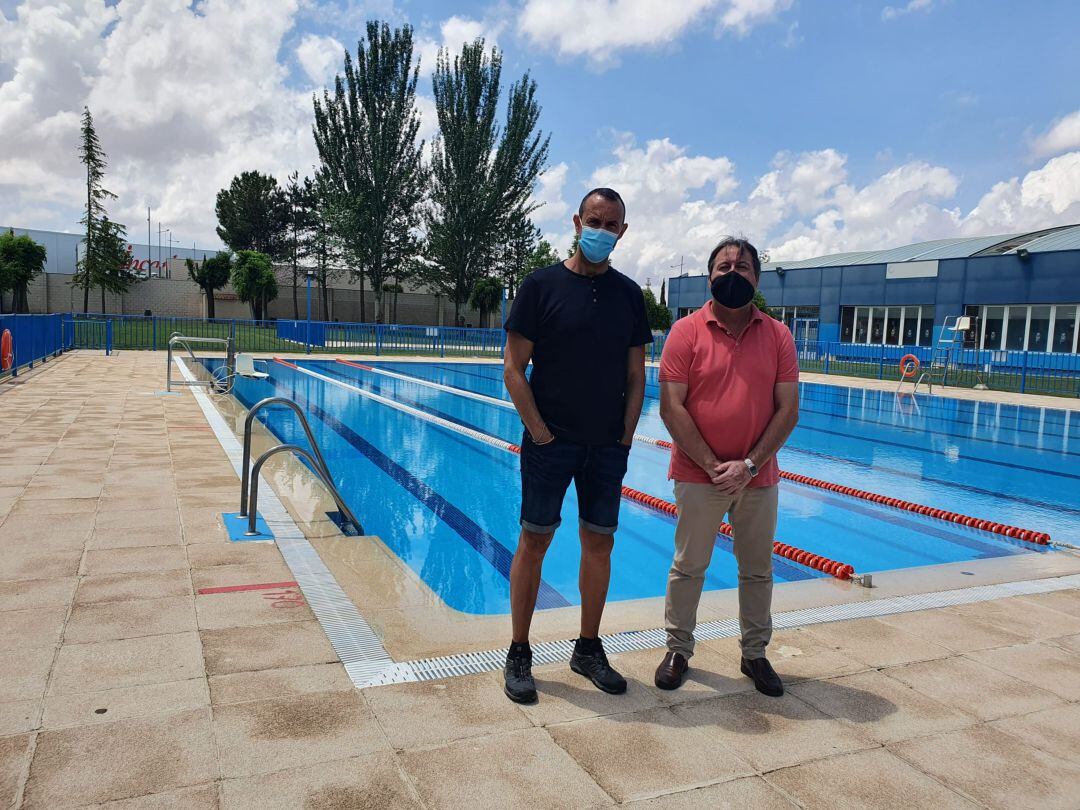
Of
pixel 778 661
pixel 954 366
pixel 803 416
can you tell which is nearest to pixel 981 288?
pixel 954 366

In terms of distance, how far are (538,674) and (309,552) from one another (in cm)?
195

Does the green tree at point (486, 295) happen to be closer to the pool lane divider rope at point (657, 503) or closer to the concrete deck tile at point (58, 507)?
the pool lane divider rope at point (657, 503)

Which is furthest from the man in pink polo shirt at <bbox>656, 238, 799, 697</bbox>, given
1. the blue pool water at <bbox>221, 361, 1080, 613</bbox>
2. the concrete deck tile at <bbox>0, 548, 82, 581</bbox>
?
the concrete deck tile at <bbox>0, 548, 82, 581</bbox>

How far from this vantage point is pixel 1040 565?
4.64 m

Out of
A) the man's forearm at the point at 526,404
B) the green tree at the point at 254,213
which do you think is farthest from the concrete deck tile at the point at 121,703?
the green tree at the point at 254,213

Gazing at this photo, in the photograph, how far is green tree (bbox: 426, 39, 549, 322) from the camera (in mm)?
38500

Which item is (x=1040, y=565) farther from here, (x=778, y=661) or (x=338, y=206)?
(x=338, y=206)

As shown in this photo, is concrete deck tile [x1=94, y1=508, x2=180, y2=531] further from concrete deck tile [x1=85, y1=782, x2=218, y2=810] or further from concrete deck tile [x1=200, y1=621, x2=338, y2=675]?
concrete deck tile [x1=85, y1=782, x2=218, y2=810]

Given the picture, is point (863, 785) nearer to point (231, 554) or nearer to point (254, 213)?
point (231, 554)

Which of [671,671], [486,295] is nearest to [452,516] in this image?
[671,671]

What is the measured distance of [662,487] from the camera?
7820mm

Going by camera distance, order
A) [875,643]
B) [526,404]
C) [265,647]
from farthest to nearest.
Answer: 1. [875,643]
2. [265,647]
3. [526,404]

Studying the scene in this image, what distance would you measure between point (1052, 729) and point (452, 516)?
4773mm

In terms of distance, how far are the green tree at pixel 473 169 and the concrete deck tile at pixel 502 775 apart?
38.9m
